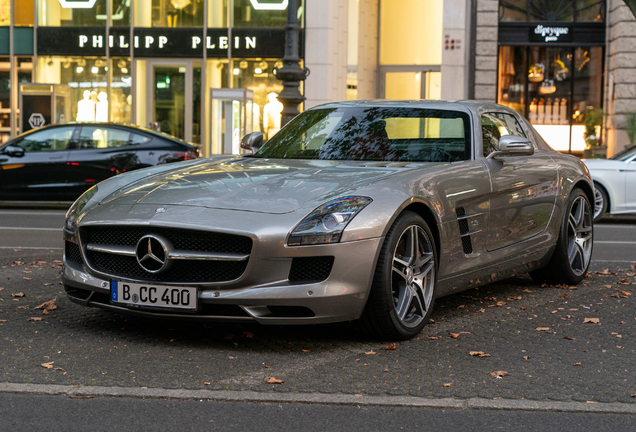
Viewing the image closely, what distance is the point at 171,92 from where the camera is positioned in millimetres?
27203

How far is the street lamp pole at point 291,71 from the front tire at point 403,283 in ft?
39.0

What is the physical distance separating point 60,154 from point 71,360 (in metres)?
11.1

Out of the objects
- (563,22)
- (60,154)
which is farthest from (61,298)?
(563,22)

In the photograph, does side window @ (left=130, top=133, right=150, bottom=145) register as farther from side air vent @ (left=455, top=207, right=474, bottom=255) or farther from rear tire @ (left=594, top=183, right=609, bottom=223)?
side air vent @ (left=455, top=207, right=474, bottom=255)

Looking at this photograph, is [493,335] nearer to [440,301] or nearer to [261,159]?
[440,301]

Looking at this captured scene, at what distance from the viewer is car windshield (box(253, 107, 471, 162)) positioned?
6.28m

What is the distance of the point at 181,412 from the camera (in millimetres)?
3883

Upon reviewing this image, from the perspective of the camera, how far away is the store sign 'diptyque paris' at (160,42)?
26766 millimetres

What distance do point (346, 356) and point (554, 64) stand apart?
24562mm

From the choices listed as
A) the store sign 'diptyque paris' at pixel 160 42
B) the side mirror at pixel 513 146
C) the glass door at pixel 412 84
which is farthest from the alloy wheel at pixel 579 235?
the glass door at pixel 412 84

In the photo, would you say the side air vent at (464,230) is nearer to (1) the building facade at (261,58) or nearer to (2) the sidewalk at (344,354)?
(2) the sidewalk at (344,354)

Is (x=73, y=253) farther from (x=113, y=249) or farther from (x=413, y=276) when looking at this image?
(x=413, y=276)

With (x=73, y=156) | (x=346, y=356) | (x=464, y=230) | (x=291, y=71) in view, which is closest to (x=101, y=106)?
(x=291, y=71)

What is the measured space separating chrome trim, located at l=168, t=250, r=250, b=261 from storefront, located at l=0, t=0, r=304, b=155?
22.0m
